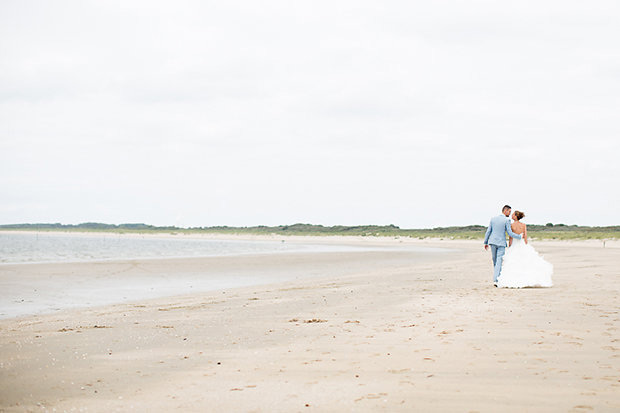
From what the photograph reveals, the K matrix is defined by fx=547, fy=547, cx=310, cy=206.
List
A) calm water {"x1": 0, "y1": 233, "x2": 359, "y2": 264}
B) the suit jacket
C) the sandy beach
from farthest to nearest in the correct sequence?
calm water {"x1": 0, "y1": 233, "x2": 359, "y2": 264}
the suit jacket
the sandy beach

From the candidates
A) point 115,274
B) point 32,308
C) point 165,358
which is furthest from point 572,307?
point 115,274

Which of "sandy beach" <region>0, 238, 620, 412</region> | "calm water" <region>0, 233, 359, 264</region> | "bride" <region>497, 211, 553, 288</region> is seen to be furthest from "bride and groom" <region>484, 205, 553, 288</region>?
"calm water" <region>0, 233, 359, 264</region>

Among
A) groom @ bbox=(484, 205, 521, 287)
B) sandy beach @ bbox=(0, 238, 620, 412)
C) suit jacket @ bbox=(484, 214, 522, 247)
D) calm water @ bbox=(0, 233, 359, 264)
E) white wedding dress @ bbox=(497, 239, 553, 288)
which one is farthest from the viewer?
calm water @ bbox=(0, 233, 359, 264)

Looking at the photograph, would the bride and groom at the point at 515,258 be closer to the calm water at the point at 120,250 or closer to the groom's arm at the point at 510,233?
the groom's arm at the point at 510,233

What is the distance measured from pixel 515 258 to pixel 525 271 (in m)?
0.47

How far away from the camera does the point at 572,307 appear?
1062 centimetres

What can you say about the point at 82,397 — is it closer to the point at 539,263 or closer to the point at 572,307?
the point at 572,307

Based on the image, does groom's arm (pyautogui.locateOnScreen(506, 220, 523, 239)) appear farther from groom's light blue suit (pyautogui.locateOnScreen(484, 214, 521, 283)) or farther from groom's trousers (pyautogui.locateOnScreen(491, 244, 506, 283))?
groom's trousers (pyautogui.locateOnScreen(491, 244, 506, 283))

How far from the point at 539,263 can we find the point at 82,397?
1257cm

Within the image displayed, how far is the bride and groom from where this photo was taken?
14719mm

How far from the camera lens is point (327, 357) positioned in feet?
23.1

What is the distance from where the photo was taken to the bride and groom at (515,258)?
579 inches

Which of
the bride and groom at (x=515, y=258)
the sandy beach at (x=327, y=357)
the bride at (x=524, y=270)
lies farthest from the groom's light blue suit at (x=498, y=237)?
the sandy beach at (x=327, y=357)

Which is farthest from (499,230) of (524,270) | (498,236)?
(524,270)
